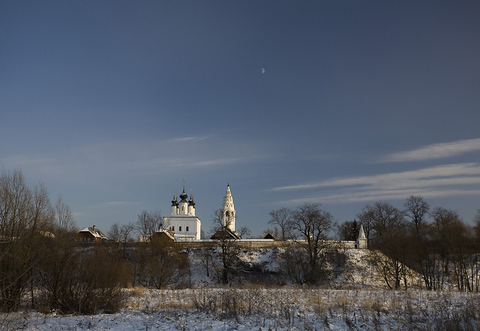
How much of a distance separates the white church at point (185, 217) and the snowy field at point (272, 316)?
6653 centimetres

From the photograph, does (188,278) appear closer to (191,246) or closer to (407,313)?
(191,246)

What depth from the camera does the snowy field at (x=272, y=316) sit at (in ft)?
40.7

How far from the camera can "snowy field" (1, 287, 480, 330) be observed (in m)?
12.4

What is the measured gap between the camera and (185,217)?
8650 centimetres

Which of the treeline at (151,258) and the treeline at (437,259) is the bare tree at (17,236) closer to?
the treeline at (151,258)

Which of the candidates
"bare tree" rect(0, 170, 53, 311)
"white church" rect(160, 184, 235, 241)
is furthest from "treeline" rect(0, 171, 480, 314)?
"white church" rect(160, 184, 235, 241)

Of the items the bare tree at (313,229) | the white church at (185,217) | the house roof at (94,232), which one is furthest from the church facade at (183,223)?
the bare tree at (313,229)

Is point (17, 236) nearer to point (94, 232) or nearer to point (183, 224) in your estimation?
point (94, 232)

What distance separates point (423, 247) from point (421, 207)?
34.9 meters

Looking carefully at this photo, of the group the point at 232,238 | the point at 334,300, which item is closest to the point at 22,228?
the point at 334,300

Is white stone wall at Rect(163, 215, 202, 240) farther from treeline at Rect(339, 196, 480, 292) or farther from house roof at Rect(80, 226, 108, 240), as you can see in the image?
treeline at Rect(339, 196, 480, 292)

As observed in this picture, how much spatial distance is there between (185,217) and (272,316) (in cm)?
7412

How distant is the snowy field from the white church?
218 feet

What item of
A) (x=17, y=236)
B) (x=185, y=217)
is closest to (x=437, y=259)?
(x=17, y=236)
